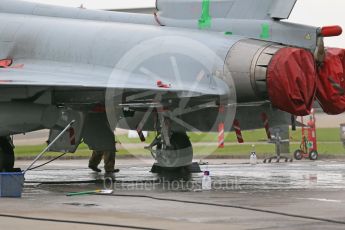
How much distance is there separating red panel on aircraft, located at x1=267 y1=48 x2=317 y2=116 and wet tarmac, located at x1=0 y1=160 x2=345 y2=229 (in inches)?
61.1

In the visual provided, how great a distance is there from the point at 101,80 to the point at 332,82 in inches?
170

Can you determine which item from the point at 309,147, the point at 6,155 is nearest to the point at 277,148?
the point at 309,147

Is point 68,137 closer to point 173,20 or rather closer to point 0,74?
point 0,74

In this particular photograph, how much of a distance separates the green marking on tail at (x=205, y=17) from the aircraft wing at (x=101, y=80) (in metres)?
1.58

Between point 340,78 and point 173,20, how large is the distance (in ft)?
11.6

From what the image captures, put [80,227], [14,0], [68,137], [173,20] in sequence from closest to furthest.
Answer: [80,227] → [68,137] → [173,20] → [14,0]

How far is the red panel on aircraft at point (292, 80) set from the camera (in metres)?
13.8

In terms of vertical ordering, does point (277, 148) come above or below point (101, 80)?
below

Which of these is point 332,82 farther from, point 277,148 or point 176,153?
point 277,148

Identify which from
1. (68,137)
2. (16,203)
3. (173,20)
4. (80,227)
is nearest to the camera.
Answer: (80,227)

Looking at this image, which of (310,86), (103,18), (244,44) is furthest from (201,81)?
(103,18)

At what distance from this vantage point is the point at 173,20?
632 inches

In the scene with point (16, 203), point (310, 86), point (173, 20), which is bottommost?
point (16, 203)

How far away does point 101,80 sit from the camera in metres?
14.8
